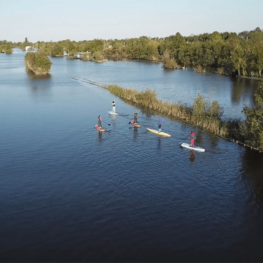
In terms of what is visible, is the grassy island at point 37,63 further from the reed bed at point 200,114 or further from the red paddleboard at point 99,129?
the red paddleboard at point 99,129

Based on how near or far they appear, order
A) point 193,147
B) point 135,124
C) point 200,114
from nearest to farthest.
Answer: point 193,147, point 135,124, point 200,114

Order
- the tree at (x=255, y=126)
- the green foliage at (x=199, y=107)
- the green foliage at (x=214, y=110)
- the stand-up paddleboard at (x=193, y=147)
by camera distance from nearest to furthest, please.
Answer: the tree at (x=255, y=126) → the stand-up paddleboard at (x=193, y=147) → the green foliage at (x=214, y=110) → the green foliage at (x=199, y=107)

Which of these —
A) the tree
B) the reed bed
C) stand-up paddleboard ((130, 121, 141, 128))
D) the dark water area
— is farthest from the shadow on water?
stand-up paddleboard ((130, 121, 141, 128))

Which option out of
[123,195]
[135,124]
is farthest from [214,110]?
[123,195]

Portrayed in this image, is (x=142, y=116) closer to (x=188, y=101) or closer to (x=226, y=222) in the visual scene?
(x=188, y=101)

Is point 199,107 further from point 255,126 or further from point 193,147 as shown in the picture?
point 255,126

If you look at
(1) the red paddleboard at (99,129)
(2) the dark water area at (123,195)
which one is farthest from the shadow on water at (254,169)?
(1) the red paddleboard at (99,129)
